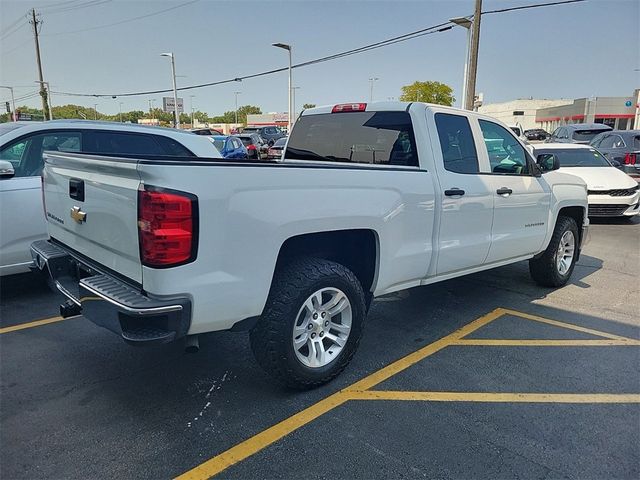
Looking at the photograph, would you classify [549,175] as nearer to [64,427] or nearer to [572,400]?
[572,400]

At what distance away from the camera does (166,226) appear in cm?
238

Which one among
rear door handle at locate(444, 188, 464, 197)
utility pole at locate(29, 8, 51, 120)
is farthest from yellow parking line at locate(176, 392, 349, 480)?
utility pole at locate(29, 8, 51, 120)

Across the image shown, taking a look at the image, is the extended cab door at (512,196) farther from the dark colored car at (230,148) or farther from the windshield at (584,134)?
the windshield at (584,134)

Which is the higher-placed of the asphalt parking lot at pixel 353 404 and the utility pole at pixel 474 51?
the utility pole at pixel 474 51

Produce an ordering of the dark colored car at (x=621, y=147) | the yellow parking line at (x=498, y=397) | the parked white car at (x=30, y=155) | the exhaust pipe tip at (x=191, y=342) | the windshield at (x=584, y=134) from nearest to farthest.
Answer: the exhaust pipe tip at (x=191, y=342) → the yellow parking line at (x=498, y=397) → the parked white car at (x=30, y=155) → the dark colored car at (x=621, y=147) → the windshield at (x=584, y=134)

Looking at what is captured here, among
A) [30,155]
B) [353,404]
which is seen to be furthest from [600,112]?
[353,404]

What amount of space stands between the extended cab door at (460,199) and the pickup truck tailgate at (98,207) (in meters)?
2.40

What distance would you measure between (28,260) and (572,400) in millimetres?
4970

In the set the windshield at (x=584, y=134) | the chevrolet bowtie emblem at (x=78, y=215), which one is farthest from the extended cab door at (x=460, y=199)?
the windshield at (x=584, y=134)

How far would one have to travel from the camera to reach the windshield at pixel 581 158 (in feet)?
34.8

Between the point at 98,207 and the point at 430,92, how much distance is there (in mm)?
62361

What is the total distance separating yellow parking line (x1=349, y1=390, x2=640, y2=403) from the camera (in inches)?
127

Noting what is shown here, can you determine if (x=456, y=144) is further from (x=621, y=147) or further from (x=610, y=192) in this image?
(x=621, y=147)

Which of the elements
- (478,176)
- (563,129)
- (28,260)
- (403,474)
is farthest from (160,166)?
(563,129)
